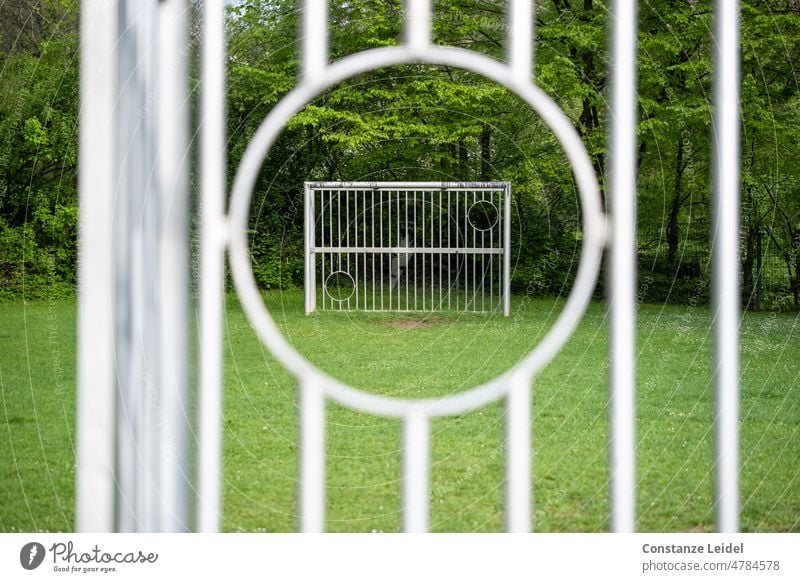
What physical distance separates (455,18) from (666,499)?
376 centimetres

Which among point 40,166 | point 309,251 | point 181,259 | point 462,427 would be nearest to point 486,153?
point 309,251

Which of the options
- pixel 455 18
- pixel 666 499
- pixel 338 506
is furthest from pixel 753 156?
pixel 338 506

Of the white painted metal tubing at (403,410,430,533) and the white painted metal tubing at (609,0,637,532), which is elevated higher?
the white painted metal tubing at (609,0,637,532)

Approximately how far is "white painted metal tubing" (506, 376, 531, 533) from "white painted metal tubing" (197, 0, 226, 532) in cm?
47

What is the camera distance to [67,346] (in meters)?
4.08

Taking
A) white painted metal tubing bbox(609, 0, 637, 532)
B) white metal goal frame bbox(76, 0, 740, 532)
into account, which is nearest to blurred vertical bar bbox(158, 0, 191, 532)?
white metal goal frame bbox(76, 0, 740, 532)

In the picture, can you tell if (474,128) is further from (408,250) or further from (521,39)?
(521,39)

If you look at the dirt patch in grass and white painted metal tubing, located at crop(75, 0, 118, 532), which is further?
the dirt patch in grass

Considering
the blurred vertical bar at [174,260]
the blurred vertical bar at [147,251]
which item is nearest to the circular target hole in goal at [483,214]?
the blurred vertical bar at [174,260]

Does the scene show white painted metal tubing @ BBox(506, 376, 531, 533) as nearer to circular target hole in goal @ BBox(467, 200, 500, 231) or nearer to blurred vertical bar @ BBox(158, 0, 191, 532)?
blurred vertical bar @ BBox(158, 0, 191, 532)

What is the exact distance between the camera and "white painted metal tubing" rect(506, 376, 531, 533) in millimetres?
1502

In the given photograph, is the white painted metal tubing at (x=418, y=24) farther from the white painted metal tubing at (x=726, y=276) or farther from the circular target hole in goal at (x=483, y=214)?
the circular target hole in goal at (x=483, y=214)

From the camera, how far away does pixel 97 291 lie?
1464 mm

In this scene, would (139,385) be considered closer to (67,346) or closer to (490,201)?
(67,346)
